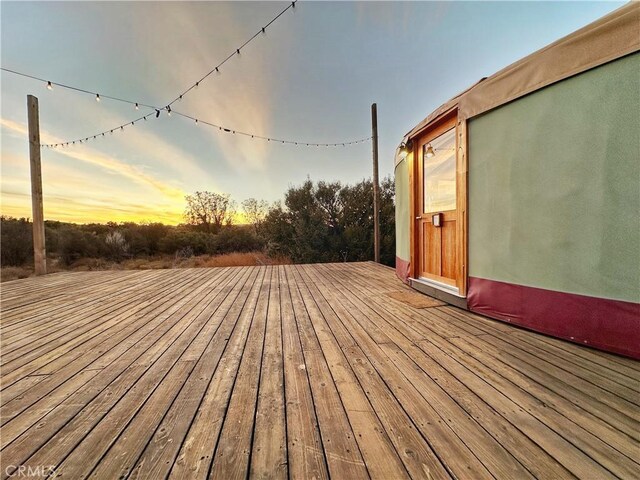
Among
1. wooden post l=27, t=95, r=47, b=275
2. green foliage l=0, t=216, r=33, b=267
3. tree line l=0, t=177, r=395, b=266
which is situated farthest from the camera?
tree line l=0, t=177, r=395, b=266

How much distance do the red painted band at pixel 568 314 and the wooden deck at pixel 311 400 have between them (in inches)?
3.3

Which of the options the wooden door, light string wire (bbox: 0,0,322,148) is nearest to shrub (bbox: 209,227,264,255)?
light string wire (bbox: 0,0,322,148)

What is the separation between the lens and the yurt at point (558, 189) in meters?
1.37

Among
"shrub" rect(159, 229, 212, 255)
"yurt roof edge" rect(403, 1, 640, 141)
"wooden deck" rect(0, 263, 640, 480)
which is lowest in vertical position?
"wooden deck" rect(0, 263, 640, 480)

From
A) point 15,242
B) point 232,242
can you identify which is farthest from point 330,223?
point 15,242

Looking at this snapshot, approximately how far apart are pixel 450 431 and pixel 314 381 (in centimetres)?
59

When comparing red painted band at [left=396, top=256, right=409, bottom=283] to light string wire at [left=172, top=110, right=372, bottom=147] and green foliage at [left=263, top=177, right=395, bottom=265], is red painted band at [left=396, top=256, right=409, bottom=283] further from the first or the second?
light string wire at [left=172, top=110, right=372, bottom=147]

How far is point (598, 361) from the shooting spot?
51.9 inches

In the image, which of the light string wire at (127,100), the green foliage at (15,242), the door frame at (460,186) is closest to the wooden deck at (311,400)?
the door frame at (460,186)

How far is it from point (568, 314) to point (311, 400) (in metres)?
1.83

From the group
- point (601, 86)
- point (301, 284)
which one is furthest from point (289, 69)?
point (601, 86)

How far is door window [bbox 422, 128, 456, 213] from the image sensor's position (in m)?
2.55

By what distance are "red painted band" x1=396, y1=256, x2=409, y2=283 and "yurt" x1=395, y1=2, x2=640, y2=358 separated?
87 cm

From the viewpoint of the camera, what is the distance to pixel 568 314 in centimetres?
157
